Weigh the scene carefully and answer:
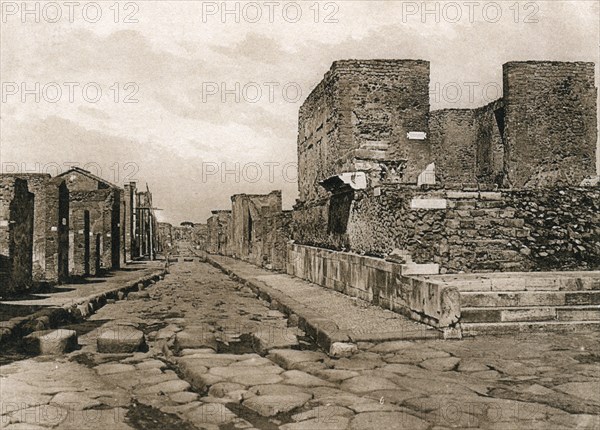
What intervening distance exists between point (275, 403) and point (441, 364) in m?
1.70

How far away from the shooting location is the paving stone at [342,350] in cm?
558

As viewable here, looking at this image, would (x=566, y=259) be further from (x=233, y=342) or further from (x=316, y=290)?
(x=233, y=342)

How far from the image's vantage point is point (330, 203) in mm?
13406

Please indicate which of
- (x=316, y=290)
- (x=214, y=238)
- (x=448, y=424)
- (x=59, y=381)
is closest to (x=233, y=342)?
(x=59, y=381)

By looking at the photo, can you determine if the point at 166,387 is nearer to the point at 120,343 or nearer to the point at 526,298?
the point at 120,343

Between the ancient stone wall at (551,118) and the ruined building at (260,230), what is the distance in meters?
6.99

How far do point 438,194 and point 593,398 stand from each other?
16.8 ft

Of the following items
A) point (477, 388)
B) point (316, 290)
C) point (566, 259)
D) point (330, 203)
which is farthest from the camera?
point (330, 203)

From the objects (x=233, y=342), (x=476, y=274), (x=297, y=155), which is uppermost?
(x=297, y=155)

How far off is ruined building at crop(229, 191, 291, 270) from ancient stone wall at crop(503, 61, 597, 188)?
22.9 feet

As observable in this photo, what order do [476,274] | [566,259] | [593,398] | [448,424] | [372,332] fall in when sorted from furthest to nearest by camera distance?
[566,259] < [476,274] < [372,332] < [593,398] < [448,424]

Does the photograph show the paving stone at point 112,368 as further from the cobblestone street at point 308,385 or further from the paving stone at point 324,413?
the paving stone at point 324,413

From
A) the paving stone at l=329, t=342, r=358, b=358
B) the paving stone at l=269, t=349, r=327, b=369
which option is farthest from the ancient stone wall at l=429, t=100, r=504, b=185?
the paving stone at l=269, t=349, r=327, b=369

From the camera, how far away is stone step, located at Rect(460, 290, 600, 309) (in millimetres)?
6312
